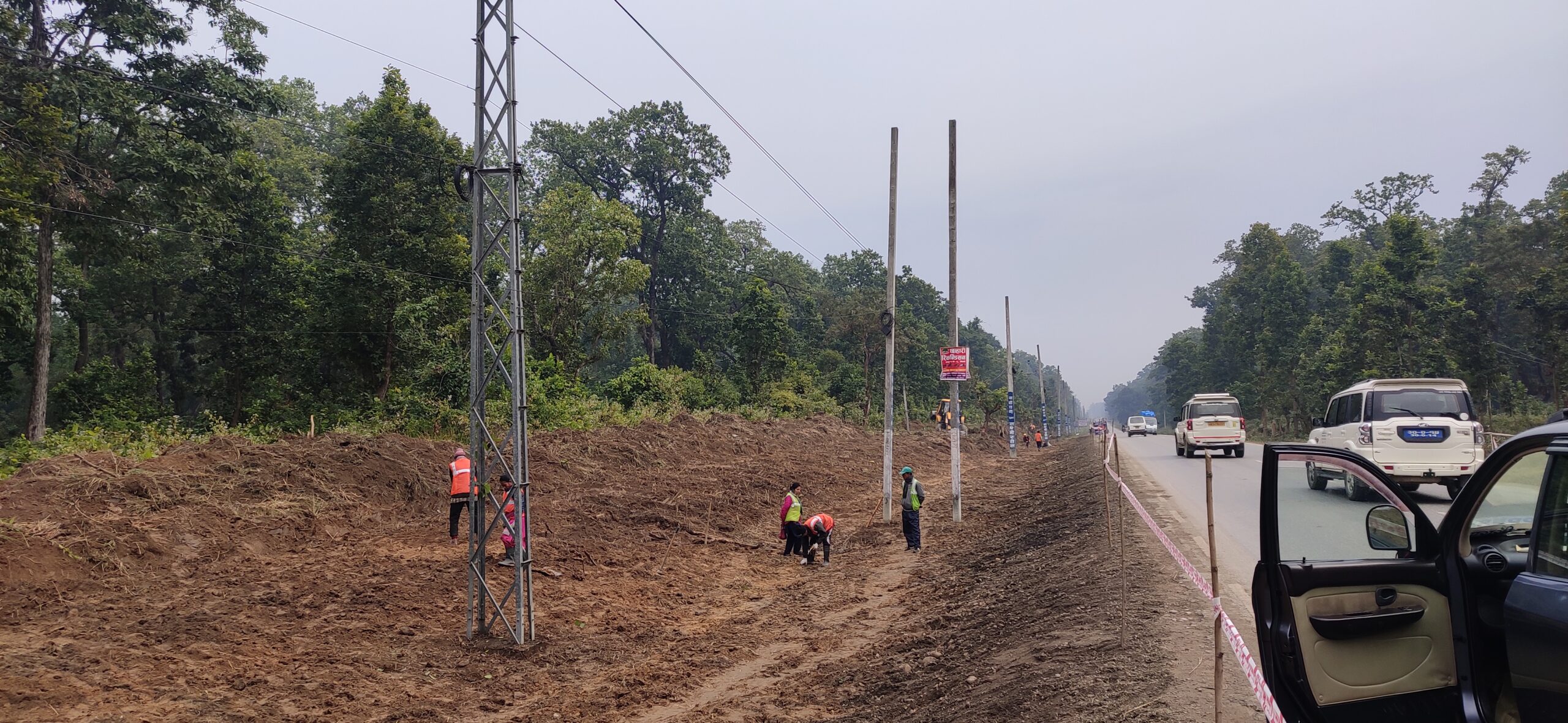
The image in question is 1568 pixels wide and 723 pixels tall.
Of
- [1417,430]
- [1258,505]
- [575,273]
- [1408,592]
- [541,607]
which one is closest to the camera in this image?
[1408,592]

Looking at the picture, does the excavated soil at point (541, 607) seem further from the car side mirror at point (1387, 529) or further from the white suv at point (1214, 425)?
the white suv at point (1214, 425)

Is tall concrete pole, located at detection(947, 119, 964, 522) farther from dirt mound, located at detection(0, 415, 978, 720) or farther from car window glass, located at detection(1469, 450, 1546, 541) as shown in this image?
car window glass, located at detection(1469, 450, 1546, 541)

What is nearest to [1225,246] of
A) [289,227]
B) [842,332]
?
[842,332]

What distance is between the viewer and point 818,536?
1554 cm

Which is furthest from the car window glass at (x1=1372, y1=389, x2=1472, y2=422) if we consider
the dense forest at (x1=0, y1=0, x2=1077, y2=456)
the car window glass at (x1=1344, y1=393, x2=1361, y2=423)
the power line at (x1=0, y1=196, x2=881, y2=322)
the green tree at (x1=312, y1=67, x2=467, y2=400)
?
the green tree at (x1=312, y1=67, x2=467, y2=400)

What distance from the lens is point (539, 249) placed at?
4353 cm

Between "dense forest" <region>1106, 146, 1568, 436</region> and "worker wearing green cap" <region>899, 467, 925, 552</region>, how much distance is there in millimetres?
30390

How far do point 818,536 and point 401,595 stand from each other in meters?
6.90

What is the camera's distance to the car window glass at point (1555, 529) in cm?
316

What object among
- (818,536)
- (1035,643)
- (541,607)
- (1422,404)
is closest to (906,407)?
(818,536)

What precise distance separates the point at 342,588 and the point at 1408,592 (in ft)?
42.0

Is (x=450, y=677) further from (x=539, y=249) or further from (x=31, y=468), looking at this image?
(x=539, y=249)

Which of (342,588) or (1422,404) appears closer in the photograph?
(342,588)

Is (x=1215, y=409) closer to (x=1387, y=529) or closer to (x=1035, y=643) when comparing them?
(x=1035, y=643)
